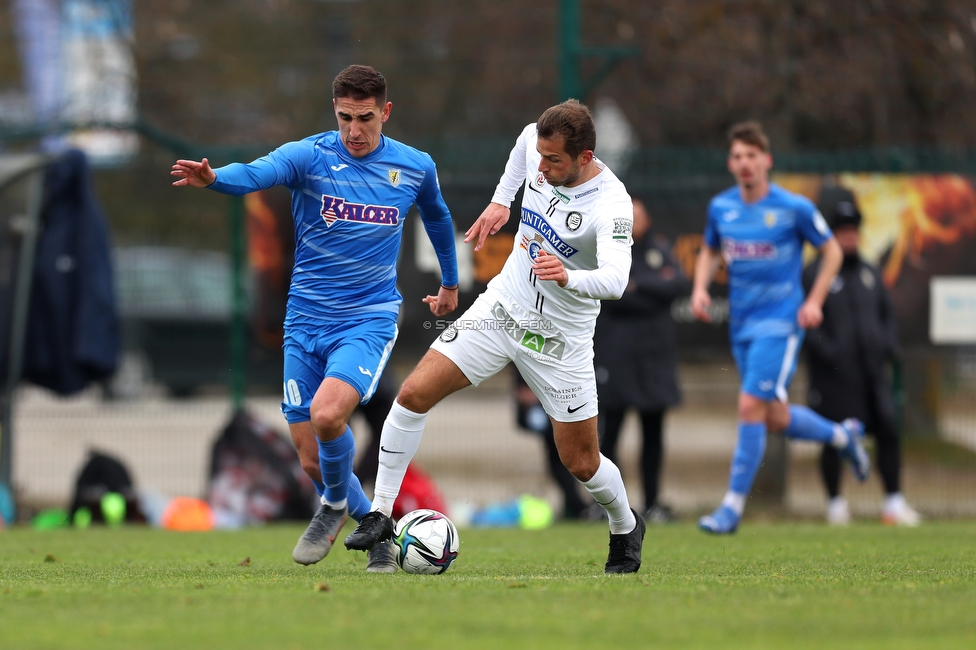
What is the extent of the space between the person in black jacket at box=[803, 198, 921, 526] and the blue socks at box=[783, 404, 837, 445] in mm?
971

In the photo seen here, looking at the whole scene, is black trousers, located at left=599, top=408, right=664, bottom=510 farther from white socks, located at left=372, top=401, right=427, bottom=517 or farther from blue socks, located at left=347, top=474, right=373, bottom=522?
white socks, located at left=372, top=401, right=427, bottom=517

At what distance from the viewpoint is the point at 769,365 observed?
31.8 ft

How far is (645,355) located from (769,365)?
178cm

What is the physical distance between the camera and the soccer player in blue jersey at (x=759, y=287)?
31.9ft

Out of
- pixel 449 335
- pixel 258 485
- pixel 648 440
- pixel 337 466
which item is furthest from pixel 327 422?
pixel 648 440

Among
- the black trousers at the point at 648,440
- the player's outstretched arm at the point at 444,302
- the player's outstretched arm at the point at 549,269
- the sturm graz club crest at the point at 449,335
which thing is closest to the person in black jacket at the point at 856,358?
the black trousers at the point at 648,440

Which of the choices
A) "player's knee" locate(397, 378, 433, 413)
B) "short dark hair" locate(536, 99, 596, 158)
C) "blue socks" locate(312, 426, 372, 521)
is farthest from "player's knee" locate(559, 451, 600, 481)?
"short dark hair" locate(536, 99, 596, 158)

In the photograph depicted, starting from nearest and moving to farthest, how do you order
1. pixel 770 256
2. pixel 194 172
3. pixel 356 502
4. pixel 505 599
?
pixel 505 599 → pixel 194 172 → pixel 356 502 → pixel 770 256

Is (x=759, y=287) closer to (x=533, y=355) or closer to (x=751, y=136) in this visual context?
(x=751, y=136)

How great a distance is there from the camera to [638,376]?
36.9 feet

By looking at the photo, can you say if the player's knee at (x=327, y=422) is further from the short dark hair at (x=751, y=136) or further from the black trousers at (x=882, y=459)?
the black trousers at (x=882, y=459)

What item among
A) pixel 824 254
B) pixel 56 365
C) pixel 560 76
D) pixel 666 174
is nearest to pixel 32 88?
pixel 56 365

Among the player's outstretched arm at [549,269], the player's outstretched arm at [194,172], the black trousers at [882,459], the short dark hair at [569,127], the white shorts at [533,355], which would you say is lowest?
the black trousers at [882,459]

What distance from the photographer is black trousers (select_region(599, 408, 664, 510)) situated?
1126 centimetres
